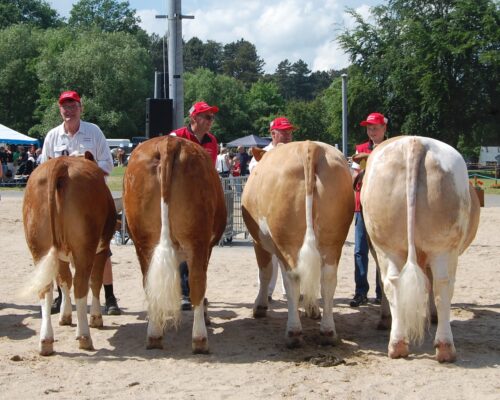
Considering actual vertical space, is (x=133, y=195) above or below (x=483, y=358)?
above

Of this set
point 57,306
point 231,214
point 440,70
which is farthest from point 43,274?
point 440,70

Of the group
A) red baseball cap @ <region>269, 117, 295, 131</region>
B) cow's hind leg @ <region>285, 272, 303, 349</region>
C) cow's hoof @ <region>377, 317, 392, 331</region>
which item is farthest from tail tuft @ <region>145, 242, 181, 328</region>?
red baseball cap @ <region>269, 117, 295, 131</region>

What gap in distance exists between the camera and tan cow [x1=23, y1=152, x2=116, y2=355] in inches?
228

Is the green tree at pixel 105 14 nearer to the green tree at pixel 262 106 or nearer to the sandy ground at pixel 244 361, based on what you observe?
the green tree at pixel 262 106

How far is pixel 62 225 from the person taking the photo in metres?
5.91

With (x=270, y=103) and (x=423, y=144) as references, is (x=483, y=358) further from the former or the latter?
(x=270, y=103)

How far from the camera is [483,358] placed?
18.9ft

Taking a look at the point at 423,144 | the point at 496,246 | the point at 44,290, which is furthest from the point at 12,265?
the point at 496,246

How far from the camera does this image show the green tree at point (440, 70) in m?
37.4

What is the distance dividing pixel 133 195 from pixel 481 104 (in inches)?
1393

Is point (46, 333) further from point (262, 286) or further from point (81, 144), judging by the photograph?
point (262, 286)

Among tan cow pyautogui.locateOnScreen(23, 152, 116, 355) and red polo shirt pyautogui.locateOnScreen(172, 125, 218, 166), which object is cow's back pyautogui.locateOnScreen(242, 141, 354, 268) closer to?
red polo shirt pyautogui.locateOnScreen(172, 125, 218, 166)

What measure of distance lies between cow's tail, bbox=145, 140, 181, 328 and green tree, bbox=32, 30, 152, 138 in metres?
49.1

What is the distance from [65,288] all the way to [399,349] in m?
3.15
